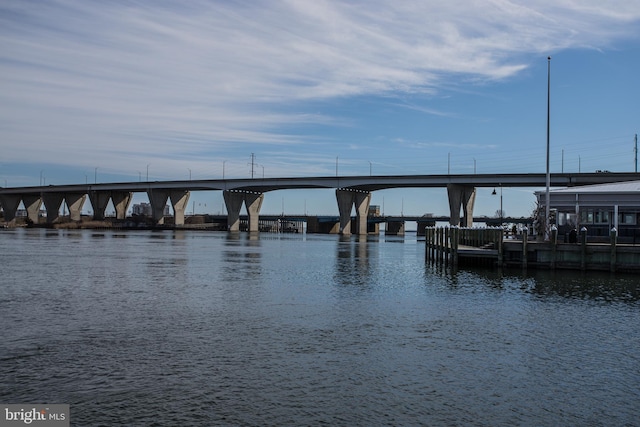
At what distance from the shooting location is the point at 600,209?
49.5 meters

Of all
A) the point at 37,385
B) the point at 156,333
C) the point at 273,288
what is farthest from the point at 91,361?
the point at 273,288

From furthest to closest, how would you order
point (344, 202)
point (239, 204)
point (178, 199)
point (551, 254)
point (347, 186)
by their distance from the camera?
point (178, 199) < point (239, 204) < point (344, 202) < point (347, 186) < point (551, 254)

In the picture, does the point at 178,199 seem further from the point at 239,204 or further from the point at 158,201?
the point at 239,204

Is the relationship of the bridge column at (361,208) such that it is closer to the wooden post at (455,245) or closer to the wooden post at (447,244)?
the wooden post at (447,244)

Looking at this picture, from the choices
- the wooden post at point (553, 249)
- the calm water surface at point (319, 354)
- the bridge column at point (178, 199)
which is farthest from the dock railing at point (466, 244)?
the bridge column at point (178, 199)

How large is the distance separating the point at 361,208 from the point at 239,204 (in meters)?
36.5

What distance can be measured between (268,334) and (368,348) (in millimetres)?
3656

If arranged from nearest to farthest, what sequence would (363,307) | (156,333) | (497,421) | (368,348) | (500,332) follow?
(497,421) < (368,348) < (156,333) < (500,332) < (363,307)

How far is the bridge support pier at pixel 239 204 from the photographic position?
181m

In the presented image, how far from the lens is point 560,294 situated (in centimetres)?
3291

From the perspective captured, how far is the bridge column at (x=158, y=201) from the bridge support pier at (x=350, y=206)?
5935 cm

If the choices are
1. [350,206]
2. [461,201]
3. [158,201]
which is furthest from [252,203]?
[461,201]

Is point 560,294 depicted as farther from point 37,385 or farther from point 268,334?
point 37,385

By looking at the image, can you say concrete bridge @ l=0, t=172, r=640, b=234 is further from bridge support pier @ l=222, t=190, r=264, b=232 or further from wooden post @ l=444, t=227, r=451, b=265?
wooden post @ l=444, t=227, r=451, b=265
